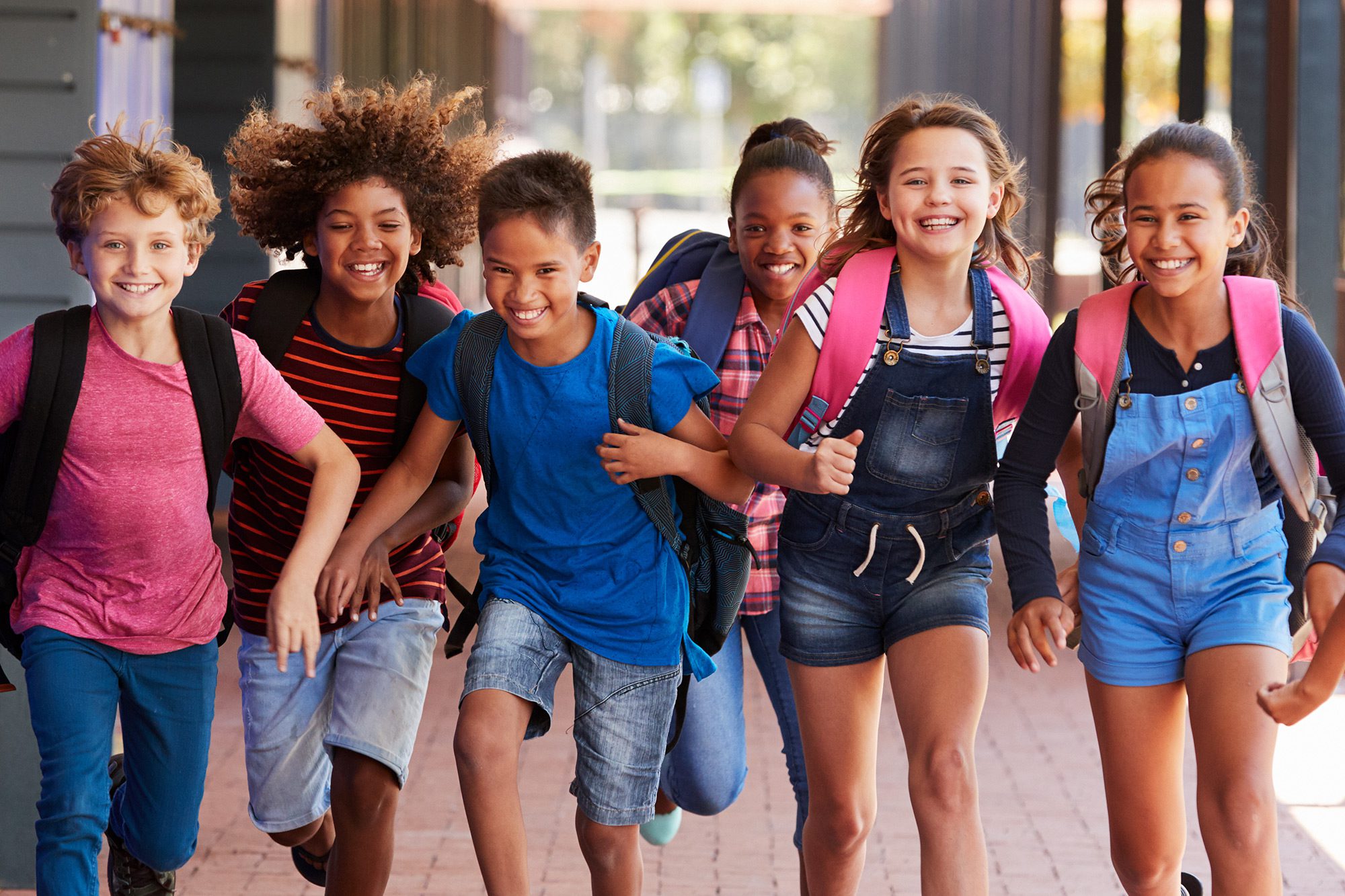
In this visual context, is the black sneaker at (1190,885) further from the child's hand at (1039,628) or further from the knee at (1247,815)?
the child's hand at (1039,628)

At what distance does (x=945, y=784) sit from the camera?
309 cm

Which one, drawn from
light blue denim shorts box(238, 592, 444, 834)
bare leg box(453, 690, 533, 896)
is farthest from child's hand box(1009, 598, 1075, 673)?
light blue denim shorts box(238, 592, 444, 834)

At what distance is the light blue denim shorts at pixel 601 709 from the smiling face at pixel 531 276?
579 mm

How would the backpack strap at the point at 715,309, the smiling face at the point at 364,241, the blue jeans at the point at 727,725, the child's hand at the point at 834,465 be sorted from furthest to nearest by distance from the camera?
the blue jeans at the point at 727,725 → the backpack strap at the point at 715,309 → the smiling face at the point at 364,241 → the child's hand at the point at 834,465

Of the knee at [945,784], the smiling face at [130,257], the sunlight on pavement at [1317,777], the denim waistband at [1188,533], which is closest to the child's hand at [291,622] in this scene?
the smiling face at [130,257]

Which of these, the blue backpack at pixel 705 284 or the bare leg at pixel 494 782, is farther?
the blue backpack at pixel 705 284

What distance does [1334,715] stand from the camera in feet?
20.2

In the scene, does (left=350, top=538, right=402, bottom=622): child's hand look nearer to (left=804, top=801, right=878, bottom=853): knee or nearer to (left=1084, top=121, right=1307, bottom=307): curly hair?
(left=804, top=801, right=878, bottom=853): knee

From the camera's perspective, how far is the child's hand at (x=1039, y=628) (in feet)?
9.92

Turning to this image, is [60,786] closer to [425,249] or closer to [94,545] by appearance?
[94,545]

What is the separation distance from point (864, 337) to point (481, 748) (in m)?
1.12

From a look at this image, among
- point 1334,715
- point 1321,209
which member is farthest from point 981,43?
point 1334,715

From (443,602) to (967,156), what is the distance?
1583mm

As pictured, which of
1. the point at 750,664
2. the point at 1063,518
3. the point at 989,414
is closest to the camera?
the point at 989,414
